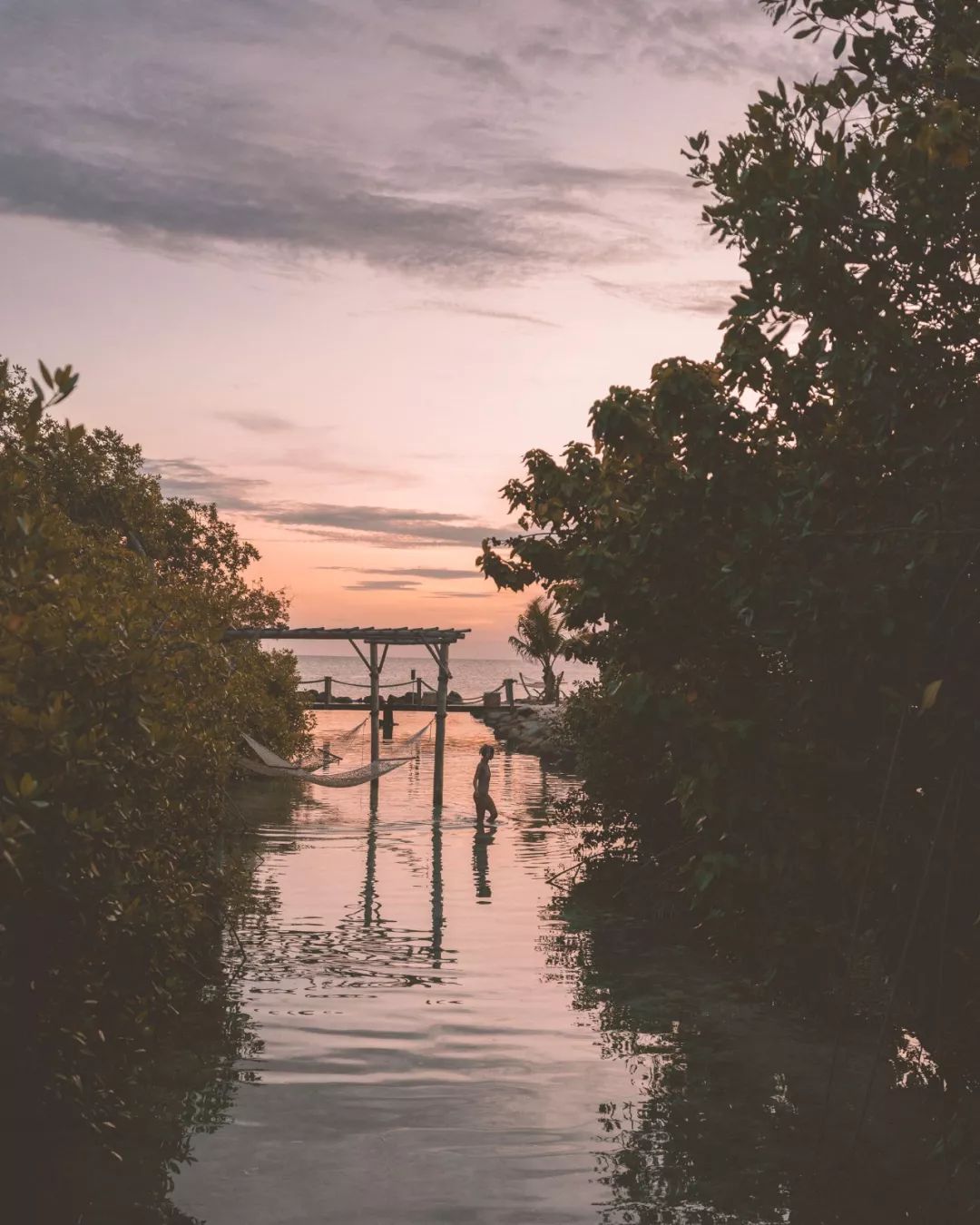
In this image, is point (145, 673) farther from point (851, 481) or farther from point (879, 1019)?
point (879, 1019)

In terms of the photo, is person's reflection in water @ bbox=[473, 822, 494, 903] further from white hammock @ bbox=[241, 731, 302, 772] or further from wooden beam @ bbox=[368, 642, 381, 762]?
wooden beam @ bbox=[368, 642, 381, 762]

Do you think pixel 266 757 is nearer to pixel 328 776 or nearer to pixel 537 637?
pixel 328 776

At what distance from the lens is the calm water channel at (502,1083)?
6305 millimetres

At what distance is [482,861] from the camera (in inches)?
717

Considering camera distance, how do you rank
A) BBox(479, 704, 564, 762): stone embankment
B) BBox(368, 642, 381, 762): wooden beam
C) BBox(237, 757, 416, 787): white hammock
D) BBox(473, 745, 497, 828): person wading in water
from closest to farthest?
BBox(237, 757, 416, 787): white hammock < BBox(473, 745, 497, 828): person wading in water < BBox(368, 642, 381, 762): wooden beam < BBox(479, 704, 564, 762): stone embankment

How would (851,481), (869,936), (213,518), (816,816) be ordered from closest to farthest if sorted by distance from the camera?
(816,816) → (851,481) → (869,936) → (213,518)

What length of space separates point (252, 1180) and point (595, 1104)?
2209 millimetres

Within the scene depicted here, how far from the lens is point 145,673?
602 centimetres

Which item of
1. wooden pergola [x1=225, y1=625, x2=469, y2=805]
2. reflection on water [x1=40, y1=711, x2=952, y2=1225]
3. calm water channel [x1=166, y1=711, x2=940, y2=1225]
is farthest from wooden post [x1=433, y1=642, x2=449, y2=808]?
reflection on water [x1=40, y1=711, x2=952, y2=1225]

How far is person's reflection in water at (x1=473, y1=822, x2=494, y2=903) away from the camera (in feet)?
51.0

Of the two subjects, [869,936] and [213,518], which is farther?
[213,518]

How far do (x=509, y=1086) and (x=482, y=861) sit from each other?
10205mm

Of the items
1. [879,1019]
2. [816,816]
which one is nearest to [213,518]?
[879,1019]

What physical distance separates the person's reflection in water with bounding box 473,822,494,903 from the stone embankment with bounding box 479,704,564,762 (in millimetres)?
14060
